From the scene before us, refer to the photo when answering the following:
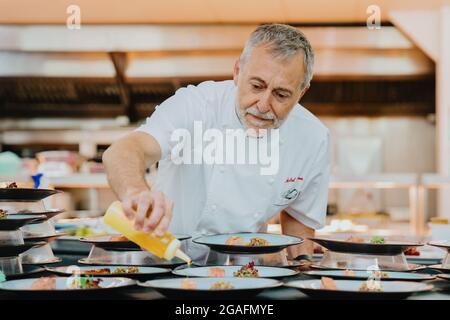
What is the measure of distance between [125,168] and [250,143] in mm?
637

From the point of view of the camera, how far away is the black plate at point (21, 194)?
1787 millimetres

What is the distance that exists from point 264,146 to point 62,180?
2.64 m

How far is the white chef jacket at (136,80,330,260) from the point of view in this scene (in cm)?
216

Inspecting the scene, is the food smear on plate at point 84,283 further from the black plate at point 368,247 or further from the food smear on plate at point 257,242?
the black plate at point 368,247

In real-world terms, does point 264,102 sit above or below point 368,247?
above

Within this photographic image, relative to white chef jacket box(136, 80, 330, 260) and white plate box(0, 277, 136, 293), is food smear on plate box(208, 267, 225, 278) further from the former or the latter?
white chef jacket box(136, 80, 330, 260)

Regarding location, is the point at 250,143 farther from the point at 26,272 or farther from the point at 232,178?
the point at 26,272

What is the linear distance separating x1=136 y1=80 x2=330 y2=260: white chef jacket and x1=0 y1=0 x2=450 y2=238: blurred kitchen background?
273cm

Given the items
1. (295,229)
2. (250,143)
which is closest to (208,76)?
(295,229)

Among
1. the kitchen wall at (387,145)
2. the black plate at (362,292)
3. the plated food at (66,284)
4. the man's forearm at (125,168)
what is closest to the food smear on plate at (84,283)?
the plated food at (66,284)

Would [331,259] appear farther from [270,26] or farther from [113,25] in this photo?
[113,25]

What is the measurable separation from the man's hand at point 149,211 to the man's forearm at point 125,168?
178 mm

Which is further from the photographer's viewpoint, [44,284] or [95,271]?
[95,271]

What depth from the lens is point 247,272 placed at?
1.47 meters
